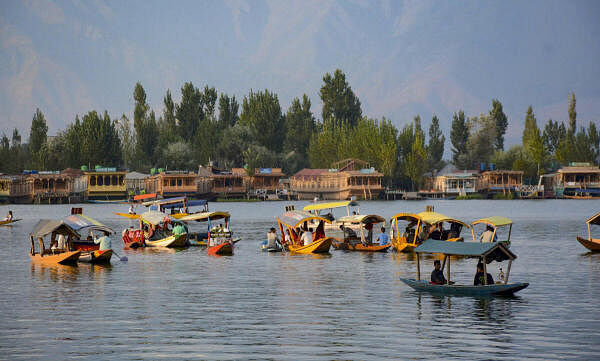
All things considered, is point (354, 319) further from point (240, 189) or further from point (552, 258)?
point (240, 189)

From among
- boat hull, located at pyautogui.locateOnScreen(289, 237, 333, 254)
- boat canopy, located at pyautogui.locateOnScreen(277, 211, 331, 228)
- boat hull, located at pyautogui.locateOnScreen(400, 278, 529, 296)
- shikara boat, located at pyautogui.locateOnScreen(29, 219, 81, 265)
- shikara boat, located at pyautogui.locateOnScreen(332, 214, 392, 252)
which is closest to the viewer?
boat hull, located at pyautogui.locateOnScreen(400, 278, 529, 296)

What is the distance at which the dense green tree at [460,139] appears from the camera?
545 ft

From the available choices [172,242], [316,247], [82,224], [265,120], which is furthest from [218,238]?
[265,120]

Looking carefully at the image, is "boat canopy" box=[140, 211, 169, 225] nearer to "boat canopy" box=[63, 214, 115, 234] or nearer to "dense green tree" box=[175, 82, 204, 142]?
"boat canopy" box=[63, 214, 115, 234]

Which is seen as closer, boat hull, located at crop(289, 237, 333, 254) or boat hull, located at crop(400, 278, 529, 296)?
boat hull, located at crop(400, 278, 529, 296)

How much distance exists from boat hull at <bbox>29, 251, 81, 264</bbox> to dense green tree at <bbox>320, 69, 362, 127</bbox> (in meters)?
123

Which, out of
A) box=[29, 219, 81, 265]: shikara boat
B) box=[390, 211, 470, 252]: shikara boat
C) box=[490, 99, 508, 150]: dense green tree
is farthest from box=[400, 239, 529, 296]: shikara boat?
box=[490, 99, 508, 150]: dense green tree

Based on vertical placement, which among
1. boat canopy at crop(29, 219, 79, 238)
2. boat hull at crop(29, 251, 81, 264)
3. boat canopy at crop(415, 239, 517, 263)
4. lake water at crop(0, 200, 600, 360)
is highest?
boat canopy at crop(29, 219, 79, 238)

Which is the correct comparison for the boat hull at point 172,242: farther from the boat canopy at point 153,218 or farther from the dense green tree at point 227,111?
the dense green tree at point 227,111

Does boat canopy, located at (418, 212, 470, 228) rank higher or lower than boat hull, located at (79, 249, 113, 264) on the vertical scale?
higher

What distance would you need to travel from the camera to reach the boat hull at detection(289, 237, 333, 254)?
47.2m

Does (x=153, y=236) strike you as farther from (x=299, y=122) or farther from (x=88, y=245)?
(x=299, y=122)

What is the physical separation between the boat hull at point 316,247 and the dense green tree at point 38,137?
112217mm

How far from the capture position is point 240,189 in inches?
6029
